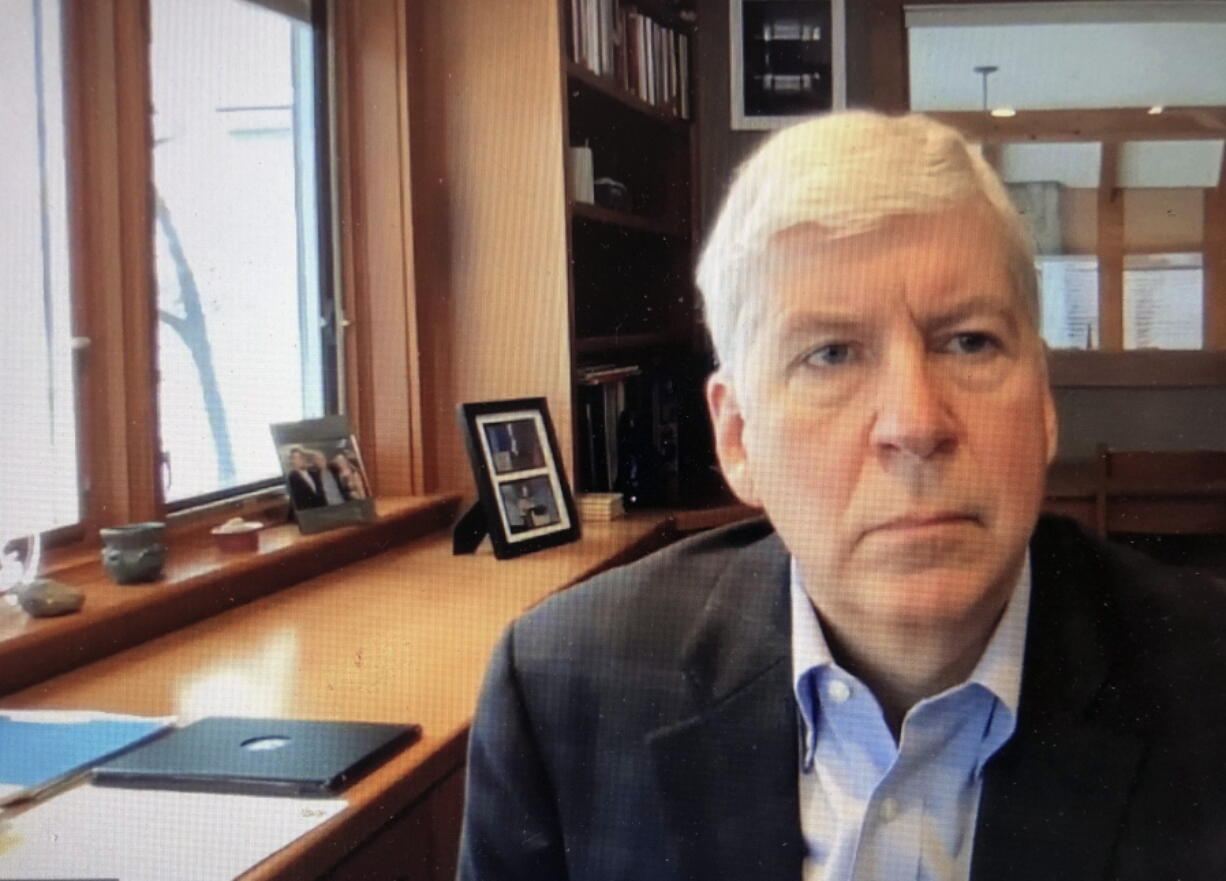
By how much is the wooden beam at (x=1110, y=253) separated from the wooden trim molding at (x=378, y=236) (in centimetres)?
102

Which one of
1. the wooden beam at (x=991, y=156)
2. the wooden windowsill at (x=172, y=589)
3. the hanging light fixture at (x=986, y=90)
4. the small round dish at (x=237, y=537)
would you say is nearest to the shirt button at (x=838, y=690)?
the wooden beam at (x=991, y=156)

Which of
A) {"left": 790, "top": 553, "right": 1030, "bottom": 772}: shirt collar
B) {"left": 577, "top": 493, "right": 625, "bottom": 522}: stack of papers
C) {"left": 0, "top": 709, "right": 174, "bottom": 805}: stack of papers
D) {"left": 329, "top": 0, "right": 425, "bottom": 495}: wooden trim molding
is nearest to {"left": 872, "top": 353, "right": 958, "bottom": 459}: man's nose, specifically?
{"left": 790, "top": 553, "right": 1030, "bottom": 772}: shirt collar

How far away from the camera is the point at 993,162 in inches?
24.1

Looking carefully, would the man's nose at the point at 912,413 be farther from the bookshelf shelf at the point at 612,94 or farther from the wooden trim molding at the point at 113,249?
the bookshelf shelf at the point at 612,94

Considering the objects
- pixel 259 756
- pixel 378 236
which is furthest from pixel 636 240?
pixel 259 756

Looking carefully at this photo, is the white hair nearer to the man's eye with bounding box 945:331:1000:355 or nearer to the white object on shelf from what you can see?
the man's eye with bounding box 945:331:1000:355

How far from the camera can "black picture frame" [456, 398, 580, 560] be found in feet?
5.25

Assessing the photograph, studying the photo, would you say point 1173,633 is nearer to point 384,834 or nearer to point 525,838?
point 525,838

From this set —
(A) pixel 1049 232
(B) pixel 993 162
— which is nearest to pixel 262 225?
(A) pixel 1049 232

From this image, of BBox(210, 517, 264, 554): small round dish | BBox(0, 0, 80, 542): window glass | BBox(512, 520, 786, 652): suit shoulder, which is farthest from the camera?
BBox(210, 517, 264, 554): small round dish

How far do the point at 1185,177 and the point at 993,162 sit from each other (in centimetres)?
49

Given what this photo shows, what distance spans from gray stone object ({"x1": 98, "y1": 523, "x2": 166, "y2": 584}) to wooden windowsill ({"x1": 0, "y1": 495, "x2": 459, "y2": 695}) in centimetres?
1

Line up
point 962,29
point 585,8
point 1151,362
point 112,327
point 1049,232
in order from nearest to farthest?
point 1049,232, point 1151,362, point 962,29, point 112,327, point 585,8

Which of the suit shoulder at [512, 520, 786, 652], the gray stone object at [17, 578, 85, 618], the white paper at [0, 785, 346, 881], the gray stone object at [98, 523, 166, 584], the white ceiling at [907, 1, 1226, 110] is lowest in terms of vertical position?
the white paper at [0, 785, 346, 881]
